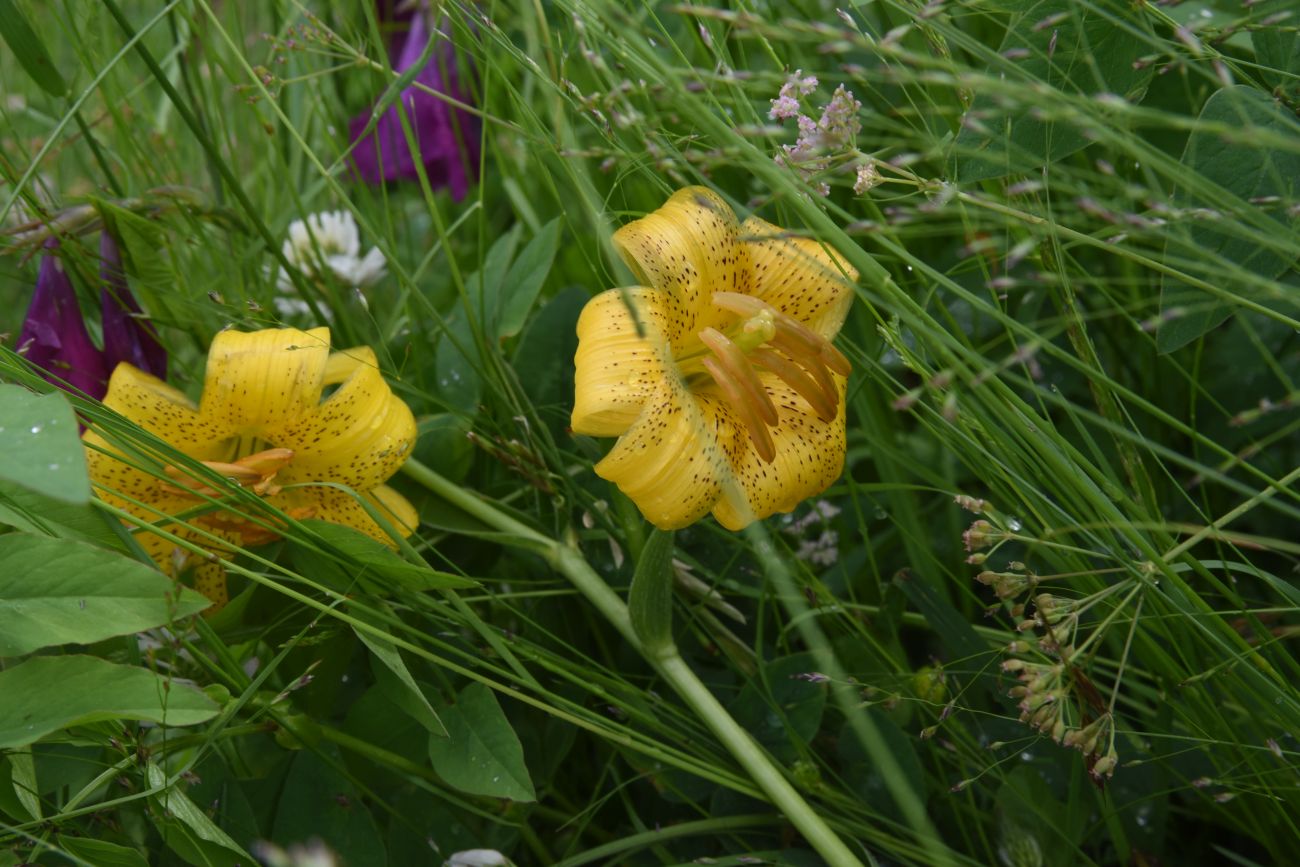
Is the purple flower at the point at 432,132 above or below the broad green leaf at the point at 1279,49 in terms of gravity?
below

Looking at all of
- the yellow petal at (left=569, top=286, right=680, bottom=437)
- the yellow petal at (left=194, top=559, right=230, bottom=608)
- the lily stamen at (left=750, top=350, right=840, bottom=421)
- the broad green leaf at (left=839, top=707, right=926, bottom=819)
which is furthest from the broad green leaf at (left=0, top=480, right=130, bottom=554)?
the broad green leaf at (left=839, top=707, right=926, bottom=819)

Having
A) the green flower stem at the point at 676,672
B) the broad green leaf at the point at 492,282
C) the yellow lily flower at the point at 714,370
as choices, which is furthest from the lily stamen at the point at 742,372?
the broad green leaf at the point at 492,282

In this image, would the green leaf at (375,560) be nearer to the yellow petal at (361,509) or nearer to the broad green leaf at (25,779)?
the yellow petal at (361,509)

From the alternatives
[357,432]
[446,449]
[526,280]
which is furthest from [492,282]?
[357,432]

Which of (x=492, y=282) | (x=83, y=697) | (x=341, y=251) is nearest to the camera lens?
(x=83, y=697)

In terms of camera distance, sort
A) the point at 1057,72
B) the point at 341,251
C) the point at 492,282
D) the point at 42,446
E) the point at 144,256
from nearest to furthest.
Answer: the point at 42,446
the point at 1057,72
the point at 144,256
the point at 492,282
the point at 341,251

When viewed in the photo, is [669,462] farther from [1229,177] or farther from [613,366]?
[1229,177]

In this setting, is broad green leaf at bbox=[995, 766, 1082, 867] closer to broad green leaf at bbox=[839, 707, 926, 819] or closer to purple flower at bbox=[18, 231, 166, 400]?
broad green leaf at bbox=[839, 707, 926, 819]

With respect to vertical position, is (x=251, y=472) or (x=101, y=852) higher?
(x=251, y=472)
